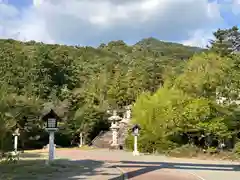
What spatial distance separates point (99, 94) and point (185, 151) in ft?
58.5

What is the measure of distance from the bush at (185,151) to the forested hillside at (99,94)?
43.2 inches

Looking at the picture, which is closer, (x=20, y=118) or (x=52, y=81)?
(x=20, y=118)

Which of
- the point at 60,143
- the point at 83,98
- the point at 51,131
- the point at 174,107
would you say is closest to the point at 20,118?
the point at 60,143

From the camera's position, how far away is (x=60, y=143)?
35344 millimetres

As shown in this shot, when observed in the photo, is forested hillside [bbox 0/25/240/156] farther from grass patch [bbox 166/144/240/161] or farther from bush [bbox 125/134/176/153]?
grass patch [bbox 166/144/240/161]

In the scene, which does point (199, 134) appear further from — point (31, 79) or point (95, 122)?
point (31, 79)

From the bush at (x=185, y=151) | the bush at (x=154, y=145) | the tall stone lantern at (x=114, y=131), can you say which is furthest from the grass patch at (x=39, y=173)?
the tall stone lantern at (x=114, y=131)

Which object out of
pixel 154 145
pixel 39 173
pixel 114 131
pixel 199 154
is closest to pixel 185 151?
pixel 199 154

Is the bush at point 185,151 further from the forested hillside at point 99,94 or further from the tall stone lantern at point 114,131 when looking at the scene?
the tall stone lantern at point 114,131

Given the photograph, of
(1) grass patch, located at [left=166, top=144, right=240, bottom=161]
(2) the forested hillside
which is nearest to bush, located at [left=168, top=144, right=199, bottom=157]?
(1) grass patch, located at [left=166, top=144, right=240, bottom=161]

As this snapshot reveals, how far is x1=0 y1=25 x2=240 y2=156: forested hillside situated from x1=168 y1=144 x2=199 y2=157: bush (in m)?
1.10

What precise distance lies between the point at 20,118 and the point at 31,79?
8621 millimetres

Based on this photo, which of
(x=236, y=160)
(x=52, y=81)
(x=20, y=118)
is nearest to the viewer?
(x=236, y=160)

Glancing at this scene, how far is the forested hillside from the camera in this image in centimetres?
2468
